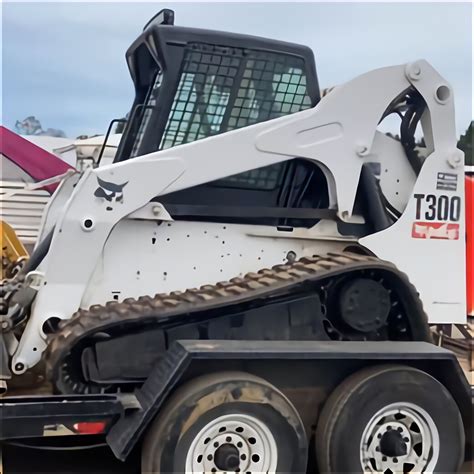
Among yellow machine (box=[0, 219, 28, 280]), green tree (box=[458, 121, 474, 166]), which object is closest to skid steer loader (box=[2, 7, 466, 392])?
green tree (box=[458, 121, 474, 166])

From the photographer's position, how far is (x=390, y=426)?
4.23 m

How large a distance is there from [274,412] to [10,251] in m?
3.23

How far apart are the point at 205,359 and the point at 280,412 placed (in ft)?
1.60

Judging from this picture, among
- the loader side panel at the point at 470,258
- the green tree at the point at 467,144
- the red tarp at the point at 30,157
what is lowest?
the loader side panel at the point at 470,258

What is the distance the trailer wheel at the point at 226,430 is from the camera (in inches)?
150

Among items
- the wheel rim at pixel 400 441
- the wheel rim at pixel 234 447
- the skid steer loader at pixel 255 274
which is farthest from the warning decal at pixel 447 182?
the wheel rim at pixel 234 447

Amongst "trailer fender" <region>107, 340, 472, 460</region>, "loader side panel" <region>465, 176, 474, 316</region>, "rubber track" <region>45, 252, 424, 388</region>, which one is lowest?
"trailer fender" <region>107, 340, 472, 460</region>

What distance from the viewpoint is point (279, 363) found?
4.18 meters

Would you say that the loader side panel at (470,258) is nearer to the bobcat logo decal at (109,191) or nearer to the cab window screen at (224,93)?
the cab window screen at (224,93)

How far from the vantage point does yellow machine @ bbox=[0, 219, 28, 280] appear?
600 cm

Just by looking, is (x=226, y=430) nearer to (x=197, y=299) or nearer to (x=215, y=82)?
(x=197, y=299)

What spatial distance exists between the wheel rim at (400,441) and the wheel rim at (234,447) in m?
0.56

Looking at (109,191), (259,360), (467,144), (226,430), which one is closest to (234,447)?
(226,430)

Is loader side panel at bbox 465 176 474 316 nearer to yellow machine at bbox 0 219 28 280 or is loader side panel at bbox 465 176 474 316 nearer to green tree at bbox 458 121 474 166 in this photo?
green tree at bbox 458 121 474 166
